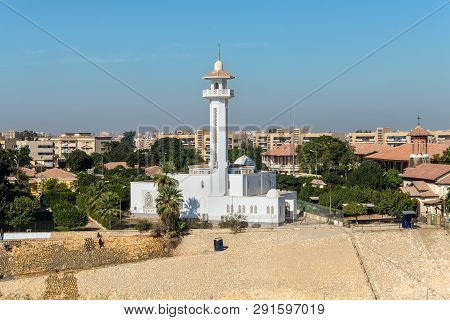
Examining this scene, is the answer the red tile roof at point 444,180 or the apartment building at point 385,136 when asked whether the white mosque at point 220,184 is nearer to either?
the red tile roof at point 444,180

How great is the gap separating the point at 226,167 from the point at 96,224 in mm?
9508

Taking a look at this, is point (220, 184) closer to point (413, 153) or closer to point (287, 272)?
point (287, 272)

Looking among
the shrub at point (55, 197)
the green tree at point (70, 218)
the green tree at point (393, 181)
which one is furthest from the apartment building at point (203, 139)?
the green tree at point (70, 218)

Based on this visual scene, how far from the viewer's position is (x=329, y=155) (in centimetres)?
7669

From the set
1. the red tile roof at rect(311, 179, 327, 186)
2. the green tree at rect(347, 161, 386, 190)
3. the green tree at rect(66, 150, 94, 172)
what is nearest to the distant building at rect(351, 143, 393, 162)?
the red tile roof at rect(311, 179, 327, 186)

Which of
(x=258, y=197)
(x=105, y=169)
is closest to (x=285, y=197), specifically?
(x=258, y=197)

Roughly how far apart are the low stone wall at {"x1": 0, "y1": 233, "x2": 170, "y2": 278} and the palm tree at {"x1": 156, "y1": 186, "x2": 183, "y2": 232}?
1.08m

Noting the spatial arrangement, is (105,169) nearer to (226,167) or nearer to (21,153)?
(21,153)

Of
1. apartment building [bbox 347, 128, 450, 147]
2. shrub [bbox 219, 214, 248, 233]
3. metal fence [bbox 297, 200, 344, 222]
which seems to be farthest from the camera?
apartment building [bbox 347, 128, 450, 147]

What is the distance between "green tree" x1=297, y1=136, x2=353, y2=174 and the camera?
7688 cm

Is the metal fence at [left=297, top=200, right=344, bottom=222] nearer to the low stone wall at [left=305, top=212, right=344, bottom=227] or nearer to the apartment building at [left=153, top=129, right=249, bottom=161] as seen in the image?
the low stone wall at [left=305, top=212, right=344, bottom=227]

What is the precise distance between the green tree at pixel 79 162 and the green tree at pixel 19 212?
50927mm

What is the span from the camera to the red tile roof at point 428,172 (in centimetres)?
5197

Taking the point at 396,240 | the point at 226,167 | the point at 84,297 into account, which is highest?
the point at 226,167
